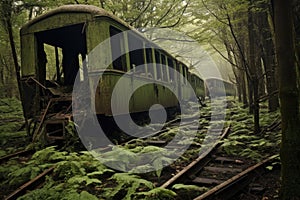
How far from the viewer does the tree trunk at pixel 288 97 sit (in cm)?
288

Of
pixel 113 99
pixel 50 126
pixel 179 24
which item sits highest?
pixel 179 24

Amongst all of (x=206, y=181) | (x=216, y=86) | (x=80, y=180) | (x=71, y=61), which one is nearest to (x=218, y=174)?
(x=206, y=181)

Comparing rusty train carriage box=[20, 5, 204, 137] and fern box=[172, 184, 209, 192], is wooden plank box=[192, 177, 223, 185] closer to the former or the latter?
fern box=[172, 184, 209, 192]

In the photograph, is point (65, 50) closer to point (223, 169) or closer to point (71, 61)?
point (71, 61)

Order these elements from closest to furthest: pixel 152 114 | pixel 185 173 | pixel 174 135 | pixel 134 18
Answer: pixel 185 173, pixel 174 135, pixel 152 114, pixel 134 18

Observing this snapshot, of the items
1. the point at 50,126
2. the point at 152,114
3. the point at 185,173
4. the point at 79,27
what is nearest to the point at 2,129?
the point at 50,126

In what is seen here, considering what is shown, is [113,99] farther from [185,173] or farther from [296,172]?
[296,172]

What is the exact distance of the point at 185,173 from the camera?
13.6 feet

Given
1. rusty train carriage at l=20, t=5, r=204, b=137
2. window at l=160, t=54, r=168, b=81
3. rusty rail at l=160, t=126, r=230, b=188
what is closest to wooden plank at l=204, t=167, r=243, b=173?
rusty rail at l=160, t=126, r=230, b=188

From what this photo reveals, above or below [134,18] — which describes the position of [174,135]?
below

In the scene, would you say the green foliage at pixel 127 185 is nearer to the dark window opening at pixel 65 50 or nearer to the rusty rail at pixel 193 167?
the rusty rail at pixel 193 167

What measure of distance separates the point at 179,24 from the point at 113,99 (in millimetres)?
9434

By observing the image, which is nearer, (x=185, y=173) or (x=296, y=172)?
(x=296, y=172)

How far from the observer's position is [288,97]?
2.90m
